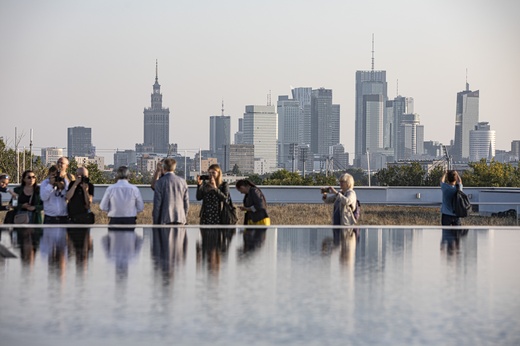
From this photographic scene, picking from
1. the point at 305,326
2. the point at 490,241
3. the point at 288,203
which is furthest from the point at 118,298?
the point at 288,203

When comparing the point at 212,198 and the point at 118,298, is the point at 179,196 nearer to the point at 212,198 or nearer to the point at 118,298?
the point at 212,198

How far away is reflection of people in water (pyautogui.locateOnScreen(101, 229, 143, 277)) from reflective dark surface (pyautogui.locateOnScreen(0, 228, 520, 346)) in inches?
0.7

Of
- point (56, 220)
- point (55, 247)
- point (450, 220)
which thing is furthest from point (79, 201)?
point (450, 220)

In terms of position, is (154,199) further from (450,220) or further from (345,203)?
(450,220)

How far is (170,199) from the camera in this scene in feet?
43.7

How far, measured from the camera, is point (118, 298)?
723 centimetres

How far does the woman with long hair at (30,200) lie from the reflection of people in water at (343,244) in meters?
4.20

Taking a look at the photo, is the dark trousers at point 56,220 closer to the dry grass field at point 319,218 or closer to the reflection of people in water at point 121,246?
the reflection of people in water at point 121,246

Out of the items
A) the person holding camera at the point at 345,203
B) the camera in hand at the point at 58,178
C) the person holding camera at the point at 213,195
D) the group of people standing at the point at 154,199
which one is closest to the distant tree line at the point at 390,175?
the group of people standing at the point at 154,199

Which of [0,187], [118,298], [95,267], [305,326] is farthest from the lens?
[0,187]

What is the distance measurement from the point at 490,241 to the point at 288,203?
1050 inches

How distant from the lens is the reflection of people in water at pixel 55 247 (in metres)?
8.79

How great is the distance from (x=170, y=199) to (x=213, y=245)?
2.87 metres

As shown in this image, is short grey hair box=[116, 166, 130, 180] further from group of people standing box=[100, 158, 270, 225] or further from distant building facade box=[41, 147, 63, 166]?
distant building facade box=[41, 147, 63, 166]
